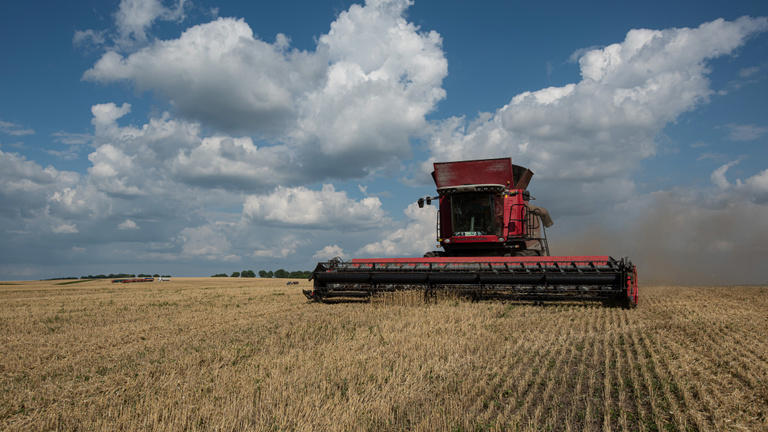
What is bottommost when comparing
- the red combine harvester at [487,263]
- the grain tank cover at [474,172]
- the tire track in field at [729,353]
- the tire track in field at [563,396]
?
the tire track in field at [563,396]

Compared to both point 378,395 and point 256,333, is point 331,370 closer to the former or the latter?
point 378,395

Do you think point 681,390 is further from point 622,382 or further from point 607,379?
point 607,379

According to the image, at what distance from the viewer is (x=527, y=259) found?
37.8 feet

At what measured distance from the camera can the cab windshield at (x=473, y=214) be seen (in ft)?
45.7

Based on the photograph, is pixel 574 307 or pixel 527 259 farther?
pixel 527 259

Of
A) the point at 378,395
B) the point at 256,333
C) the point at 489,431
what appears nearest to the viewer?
the point at 489,431

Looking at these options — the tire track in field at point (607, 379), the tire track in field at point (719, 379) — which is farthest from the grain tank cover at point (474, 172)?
the tire track in field at point (719, 379)

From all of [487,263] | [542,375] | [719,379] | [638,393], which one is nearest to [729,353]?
[719,379]

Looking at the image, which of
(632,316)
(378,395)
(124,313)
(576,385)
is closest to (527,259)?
(632,316)

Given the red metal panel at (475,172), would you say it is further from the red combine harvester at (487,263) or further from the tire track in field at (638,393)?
the tire track in field at (638,393)

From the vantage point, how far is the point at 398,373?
4.96 meters

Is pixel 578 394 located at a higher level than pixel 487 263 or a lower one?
lower

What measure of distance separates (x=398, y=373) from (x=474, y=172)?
9.94 m

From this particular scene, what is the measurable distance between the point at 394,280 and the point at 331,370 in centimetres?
694
